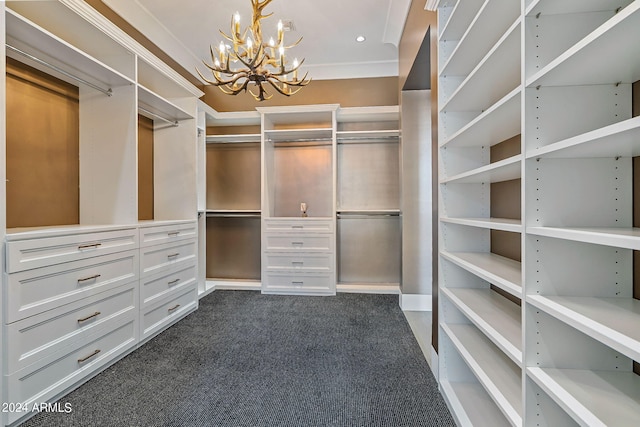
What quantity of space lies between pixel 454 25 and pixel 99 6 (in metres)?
2.79

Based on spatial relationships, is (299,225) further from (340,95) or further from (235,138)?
(340,95)

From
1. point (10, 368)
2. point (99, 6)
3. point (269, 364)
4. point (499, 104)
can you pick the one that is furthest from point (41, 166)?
point (499, 104)

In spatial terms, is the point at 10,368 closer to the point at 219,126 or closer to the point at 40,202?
the point at 40,202

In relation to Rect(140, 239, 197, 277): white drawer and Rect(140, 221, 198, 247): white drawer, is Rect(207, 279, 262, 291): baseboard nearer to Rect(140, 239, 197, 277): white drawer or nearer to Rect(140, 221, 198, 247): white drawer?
Rect(140, 239, 197, 277): white drawer

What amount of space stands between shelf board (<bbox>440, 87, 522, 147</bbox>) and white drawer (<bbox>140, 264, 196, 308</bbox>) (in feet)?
7.66

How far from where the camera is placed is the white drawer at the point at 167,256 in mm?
2368

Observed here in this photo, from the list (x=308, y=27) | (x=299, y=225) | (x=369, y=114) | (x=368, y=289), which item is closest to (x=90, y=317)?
(x=299, y=225)

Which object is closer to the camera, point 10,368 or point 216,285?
point 10,368

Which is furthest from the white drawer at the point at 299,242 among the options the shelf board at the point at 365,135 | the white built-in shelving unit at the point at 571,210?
the white built-in shelving unit at the point at 571,210

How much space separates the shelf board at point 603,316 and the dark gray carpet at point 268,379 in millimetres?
997

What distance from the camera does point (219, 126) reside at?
4.22m

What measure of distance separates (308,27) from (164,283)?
9.37ft

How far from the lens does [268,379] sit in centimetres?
184

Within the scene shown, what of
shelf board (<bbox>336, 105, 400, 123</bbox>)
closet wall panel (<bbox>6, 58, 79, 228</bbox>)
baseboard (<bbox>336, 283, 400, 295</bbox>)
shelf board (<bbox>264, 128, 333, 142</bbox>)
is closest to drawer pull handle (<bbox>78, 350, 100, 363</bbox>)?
closet wall panel (<bbox>6, 58, 79, 228</bbox>)
